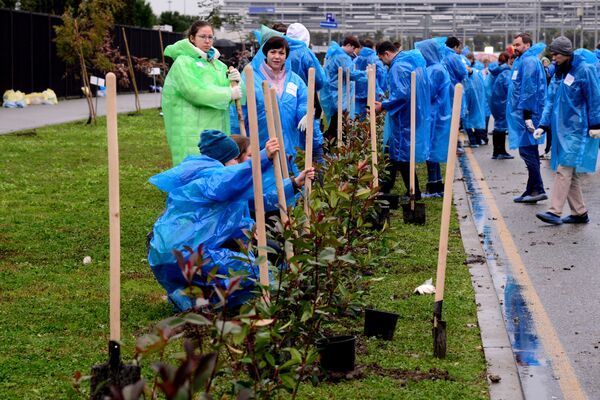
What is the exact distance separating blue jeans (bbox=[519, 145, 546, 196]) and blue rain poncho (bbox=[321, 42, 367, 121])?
3624mm

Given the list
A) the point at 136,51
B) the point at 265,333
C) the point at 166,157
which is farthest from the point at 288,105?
the point at 136,51

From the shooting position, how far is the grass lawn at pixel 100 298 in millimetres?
5746

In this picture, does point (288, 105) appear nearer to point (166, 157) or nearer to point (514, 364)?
point (514, 364)

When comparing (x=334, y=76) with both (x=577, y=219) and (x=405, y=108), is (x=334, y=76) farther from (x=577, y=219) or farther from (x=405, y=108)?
(x=577, y=219)

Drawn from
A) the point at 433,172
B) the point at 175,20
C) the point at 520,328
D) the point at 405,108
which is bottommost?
the point at 520,328

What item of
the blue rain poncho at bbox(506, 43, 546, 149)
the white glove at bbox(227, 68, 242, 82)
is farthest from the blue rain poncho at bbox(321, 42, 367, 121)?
the white glove at bbox(227, 68, 242, 82)

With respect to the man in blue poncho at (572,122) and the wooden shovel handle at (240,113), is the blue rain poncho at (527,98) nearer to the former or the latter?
the man in blue poncho at (572,122)

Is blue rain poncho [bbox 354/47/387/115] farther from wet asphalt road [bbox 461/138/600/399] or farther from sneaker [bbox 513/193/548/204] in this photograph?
wet asphalt road [bbox 461/138/600/399]

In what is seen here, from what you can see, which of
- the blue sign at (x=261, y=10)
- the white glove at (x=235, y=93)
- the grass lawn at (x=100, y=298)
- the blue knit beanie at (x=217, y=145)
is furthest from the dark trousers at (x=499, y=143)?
the blue sign at (x=261, y=10)

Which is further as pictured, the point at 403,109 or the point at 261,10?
the point at 261,10

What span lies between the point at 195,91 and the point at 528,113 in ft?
17.1

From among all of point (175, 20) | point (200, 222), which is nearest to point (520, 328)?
point (200, 222)

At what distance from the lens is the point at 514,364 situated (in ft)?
20.3

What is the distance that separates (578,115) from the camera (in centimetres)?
1134
